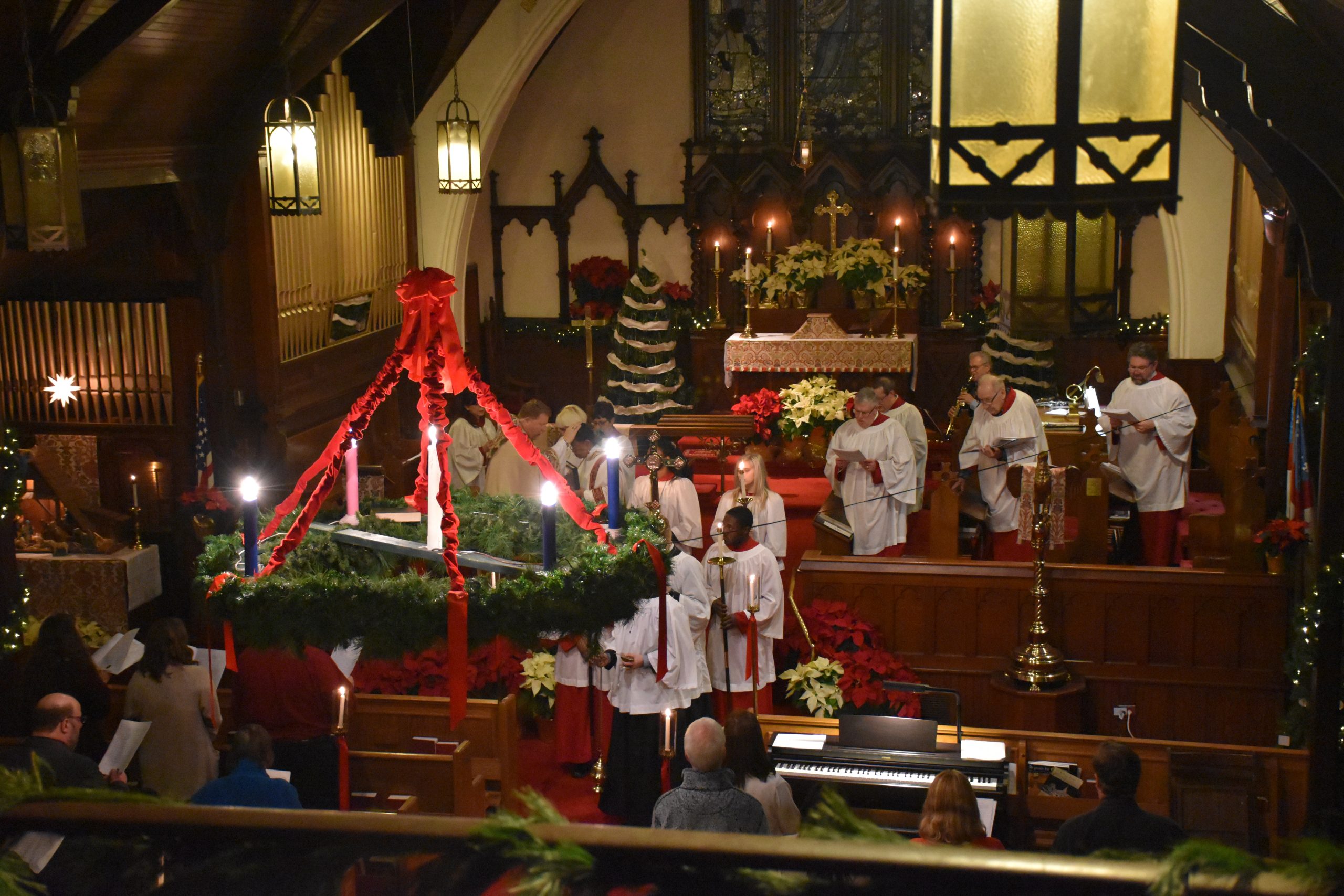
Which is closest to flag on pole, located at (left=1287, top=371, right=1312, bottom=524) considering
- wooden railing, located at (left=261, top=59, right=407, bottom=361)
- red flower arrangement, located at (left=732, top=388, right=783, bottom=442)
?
red flower arrangement, located at (left=732, top=388, right=783, bottom=442)

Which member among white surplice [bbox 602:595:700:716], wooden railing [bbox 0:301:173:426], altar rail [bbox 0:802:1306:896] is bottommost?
white surplice [bbox 602:595:700:716]

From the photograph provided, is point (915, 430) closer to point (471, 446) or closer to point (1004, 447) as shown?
point (1004, 447)

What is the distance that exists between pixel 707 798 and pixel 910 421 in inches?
236

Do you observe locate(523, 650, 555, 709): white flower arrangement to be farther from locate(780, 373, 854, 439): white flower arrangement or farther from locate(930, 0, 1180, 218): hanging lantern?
locate(930, 0, 1180, 218): hanging lantern

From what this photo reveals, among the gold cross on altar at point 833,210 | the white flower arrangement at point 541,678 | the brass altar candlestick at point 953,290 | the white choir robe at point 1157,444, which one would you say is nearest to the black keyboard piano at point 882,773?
the white flower arrangement at point 541,678

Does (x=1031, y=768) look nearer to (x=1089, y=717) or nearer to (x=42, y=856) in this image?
(x=1089, y=717)

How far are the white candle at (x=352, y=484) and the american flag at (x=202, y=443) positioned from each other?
5.70 meters

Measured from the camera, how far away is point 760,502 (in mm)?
8844

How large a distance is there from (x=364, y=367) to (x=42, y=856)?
1095cm

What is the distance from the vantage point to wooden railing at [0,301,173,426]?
10.1m

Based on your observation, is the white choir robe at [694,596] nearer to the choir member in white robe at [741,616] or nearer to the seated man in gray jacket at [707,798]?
the choir member in white robe at [741,616]

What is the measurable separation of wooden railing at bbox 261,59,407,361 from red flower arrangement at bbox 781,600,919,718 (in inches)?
195

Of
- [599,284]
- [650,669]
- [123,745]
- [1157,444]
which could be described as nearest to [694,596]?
[650,669]

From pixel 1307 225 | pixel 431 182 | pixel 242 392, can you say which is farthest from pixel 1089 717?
pixel 431 182
